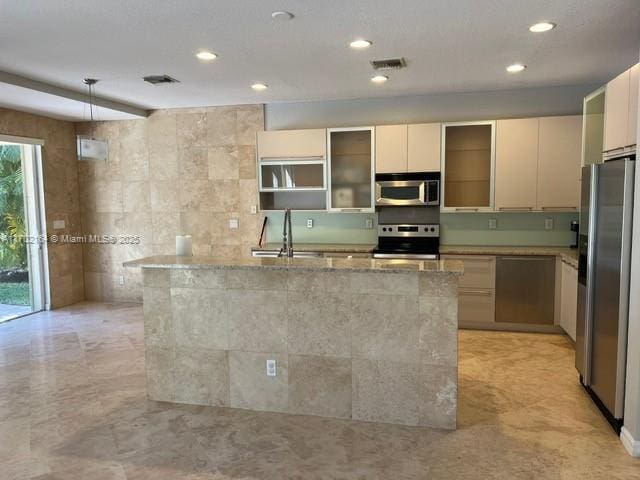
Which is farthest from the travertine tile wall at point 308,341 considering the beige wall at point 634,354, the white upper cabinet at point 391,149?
the white upper cabinet at point 391,149

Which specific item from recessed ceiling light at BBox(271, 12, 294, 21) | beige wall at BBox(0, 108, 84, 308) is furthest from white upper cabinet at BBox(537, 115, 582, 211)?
beige wall at BBox(0, 108, 84, 308)

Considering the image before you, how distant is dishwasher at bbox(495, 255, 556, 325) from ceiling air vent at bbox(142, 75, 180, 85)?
380cm

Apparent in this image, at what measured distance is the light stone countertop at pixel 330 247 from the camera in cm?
534

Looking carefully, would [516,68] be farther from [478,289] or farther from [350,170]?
[478,289]

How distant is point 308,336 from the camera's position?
10.4 feet

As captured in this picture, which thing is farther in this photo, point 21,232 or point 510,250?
point 21,232

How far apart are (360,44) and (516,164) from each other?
2464 mm

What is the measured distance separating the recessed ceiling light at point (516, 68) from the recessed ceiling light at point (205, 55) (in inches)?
103

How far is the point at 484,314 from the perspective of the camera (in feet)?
16.9

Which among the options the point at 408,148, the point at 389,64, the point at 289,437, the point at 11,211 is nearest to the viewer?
the point at 289,437

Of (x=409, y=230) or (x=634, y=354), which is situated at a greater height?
(x=409, y=230)

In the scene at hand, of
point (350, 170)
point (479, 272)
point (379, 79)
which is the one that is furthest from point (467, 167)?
point (379, 79)

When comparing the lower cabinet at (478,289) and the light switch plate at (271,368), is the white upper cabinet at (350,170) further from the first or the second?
the light switch plate at (271,368)

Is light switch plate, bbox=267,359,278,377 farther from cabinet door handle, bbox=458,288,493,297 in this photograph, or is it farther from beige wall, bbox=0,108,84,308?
beige wall, bbox=0,108,84,308
